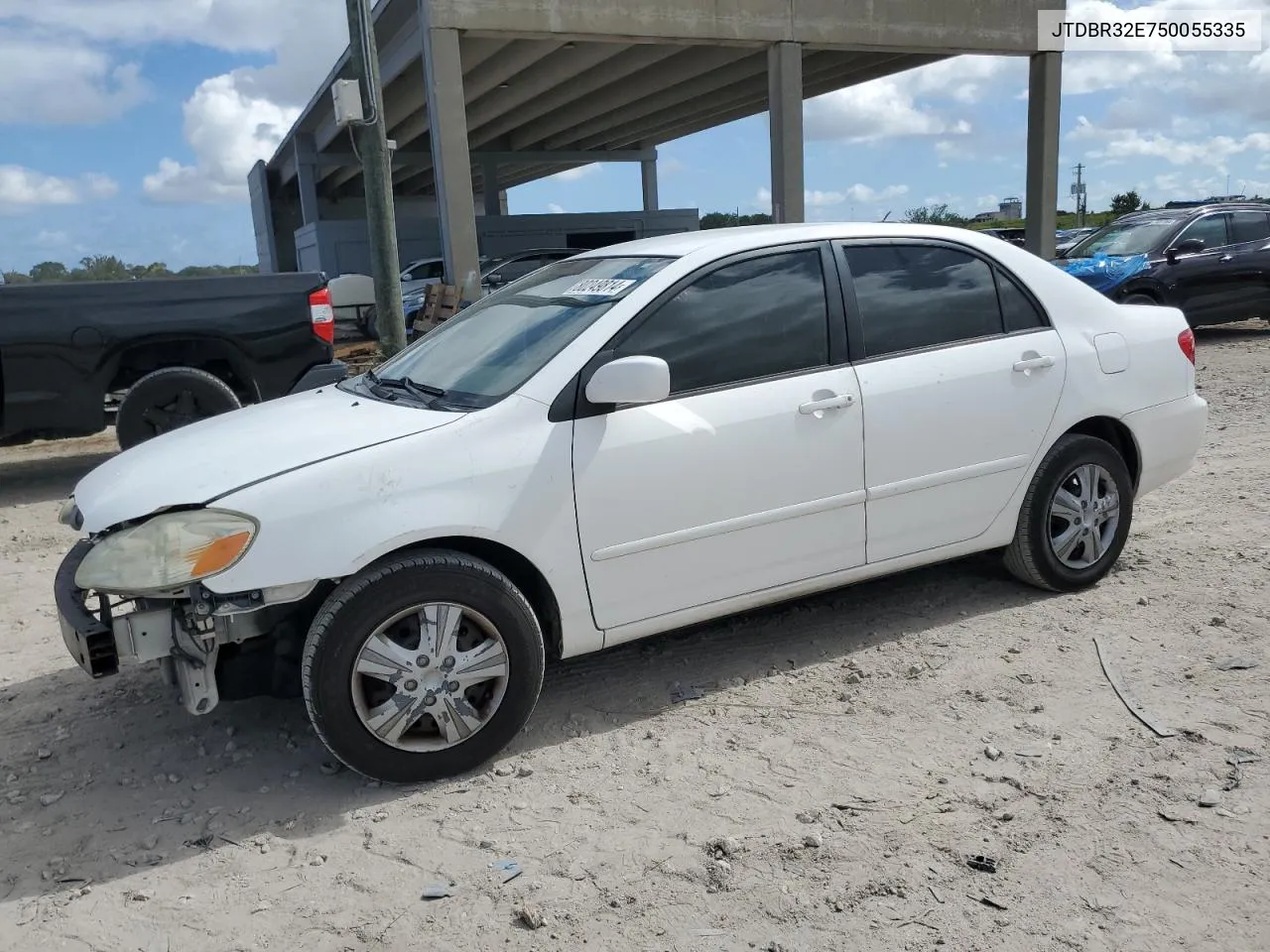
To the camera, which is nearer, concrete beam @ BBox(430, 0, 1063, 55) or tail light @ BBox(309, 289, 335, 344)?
tail light @ BBox(309, 289, 335, 344)

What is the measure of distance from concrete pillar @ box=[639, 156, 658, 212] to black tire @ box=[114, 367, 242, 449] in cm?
2835

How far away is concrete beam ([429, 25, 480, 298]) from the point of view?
14.4 m

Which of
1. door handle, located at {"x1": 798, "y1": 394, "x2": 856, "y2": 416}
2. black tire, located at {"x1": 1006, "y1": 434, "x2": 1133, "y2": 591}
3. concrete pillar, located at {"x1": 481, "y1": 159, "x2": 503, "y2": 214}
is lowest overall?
black tire, located at {"x1": 1006, "y1": 434, "x2": 1133, "y2": 591}

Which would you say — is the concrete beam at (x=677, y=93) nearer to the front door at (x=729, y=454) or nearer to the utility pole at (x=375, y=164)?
the utility pole at (x=375, y=164)

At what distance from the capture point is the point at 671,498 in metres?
3.57

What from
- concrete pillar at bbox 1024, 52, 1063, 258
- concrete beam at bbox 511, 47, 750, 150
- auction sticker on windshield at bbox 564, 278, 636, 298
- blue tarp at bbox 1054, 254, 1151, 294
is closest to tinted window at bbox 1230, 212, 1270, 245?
blue tarp at bbox 1054, 254, 1151, 294

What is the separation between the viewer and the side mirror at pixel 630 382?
3359 mm

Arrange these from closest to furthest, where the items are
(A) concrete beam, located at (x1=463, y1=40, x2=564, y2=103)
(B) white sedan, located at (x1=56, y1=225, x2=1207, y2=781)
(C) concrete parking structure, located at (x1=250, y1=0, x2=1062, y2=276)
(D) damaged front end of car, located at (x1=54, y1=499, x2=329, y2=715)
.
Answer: (D) damaged front end of car, located at (x1=54, y1=499, x2=329, y2=715) → (B) white sedan, located at (x1=56, y1=225, x2=1207, y2=781) → (C) concrete parking structure, located at (x1=250, y1=0, x2=1062, y2=276) → (A) concrete beam, located at (x1=463, y1=40, x2=564, y2=103)

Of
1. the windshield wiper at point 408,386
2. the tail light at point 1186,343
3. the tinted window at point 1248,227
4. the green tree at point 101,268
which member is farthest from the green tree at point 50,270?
the tinted window at point 1248,227

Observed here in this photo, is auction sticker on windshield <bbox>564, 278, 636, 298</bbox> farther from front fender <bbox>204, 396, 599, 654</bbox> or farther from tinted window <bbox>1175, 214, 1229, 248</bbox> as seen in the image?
tinted window <bbox>1175, 214, 1229, 248</bbox>

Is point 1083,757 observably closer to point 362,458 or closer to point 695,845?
point 695,845

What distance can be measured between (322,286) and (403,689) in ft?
18.9

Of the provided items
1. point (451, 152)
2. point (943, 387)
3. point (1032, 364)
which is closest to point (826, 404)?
point (943, 387)

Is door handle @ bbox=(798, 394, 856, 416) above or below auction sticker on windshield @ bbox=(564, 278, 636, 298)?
below
